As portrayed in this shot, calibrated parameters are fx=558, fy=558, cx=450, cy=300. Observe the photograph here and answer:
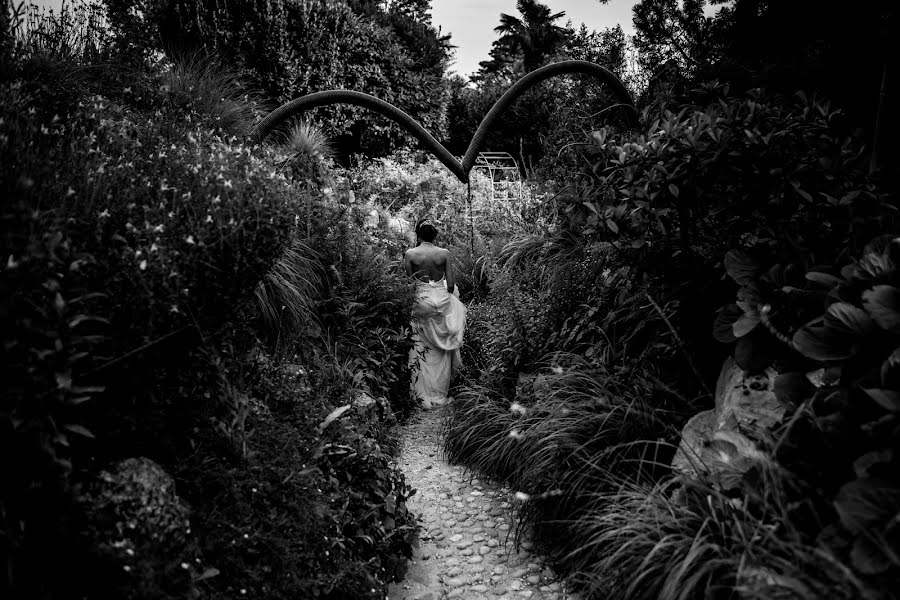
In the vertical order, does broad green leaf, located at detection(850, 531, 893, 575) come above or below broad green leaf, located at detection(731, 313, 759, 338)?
below

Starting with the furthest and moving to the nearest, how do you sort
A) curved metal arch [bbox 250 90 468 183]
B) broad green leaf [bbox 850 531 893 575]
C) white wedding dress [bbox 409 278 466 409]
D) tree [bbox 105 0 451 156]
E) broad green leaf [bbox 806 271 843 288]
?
tree [bbox 105 0 451 156], white wedding dress [bbox 409 278 466 409], curved metal arch [bbox 250 90 468 183], broad green leaf [bbox 806 271 843 288], broad green leaf [bbox 850 531 893 575]

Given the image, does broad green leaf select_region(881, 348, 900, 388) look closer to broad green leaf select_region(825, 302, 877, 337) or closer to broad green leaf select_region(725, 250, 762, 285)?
broad green leaf select_region(825, 302, 877, 337)

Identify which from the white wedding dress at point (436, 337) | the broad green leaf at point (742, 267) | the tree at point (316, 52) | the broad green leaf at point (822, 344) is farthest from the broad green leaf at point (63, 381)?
the tree at point (316, 52)

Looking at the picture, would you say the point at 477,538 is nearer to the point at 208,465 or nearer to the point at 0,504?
the point at 208,465

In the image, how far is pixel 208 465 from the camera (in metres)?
2.62

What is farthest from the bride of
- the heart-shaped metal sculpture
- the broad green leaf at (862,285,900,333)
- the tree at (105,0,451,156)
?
the broad green leaf at (862,285,900,333)

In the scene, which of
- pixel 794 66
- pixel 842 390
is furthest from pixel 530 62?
pixel 842 390

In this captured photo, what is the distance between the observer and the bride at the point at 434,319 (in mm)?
7141

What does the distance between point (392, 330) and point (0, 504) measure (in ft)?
14.1

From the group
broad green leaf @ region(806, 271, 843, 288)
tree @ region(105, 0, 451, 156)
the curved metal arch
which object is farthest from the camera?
tree @ region(105, 0, 451, 156)

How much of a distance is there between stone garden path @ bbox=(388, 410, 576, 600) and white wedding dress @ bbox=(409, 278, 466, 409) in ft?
6.61

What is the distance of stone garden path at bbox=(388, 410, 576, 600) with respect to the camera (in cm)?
331

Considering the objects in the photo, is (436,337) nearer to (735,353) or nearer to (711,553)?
(735,353)

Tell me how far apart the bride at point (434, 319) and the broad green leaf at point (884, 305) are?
17.9 feet
